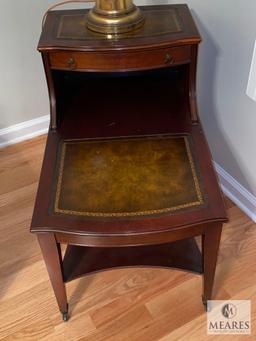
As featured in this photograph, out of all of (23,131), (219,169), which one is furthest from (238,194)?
(23,131)

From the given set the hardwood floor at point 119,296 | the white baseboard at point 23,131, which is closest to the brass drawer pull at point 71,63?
the hardwood floor at point 119,296

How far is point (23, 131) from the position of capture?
1.84 metres

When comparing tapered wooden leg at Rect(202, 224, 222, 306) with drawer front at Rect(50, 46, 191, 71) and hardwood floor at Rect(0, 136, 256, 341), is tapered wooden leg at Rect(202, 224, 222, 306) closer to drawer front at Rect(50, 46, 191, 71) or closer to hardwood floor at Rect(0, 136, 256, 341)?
hardwood floor at Rect(0, 136, 256, 341)

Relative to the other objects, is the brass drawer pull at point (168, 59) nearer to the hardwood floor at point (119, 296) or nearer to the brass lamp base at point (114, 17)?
the brass lamp base at point (114, 17)

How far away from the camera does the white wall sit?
124cm

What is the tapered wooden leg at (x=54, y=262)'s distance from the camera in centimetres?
95

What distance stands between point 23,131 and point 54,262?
37.7 inches

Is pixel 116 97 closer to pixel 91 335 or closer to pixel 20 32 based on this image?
pixel 20 32

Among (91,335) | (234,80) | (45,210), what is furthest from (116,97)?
(91,335)

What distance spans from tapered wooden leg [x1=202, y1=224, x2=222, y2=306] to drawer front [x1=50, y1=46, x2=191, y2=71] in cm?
46

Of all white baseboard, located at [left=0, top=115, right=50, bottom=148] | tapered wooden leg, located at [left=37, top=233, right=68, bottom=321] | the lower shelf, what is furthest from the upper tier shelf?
white baseboard, located at [left=0, top=115, right=50, bottom=148]

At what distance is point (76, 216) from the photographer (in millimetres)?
934

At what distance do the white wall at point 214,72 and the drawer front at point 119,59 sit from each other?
0.27 metres

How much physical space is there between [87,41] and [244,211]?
0.87 metres
